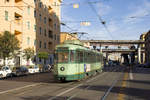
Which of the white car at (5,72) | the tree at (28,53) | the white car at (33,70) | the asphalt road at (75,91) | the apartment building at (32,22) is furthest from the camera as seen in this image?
the tree at (28,53)

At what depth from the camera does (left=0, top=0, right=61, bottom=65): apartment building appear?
3114cm

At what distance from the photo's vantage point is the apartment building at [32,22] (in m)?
31.1

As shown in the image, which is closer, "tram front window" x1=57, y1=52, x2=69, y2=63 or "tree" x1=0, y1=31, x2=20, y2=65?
"tram front window" x1=57, y1=52, x2=69, y2=63

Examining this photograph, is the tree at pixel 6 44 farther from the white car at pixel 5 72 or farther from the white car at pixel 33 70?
the white car at pixel 33 70

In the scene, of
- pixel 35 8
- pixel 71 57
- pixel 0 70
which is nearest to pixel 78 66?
pixel 71 57

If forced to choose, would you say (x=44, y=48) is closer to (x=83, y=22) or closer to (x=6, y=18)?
(x=6, y=18)

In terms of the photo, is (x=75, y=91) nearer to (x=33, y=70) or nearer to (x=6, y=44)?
(x=6, y=44)

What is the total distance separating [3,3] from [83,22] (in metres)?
12.2

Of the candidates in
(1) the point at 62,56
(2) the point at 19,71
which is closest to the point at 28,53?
(2) the point at 19,71

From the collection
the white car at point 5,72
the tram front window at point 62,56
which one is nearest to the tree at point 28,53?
the white car at point 5,72

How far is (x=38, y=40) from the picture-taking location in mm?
43156

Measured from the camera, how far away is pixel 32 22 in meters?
40.1

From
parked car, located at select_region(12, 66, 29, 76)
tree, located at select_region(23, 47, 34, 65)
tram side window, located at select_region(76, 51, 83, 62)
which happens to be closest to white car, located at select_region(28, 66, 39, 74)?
parked car, located at select_region(12, 66, 29, 76)

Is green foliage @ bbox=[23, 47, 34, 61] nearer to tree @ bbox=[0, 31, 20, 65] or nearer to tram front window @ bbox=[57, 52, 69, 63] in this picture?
tree @ bbox=[0, 31, 20, 65]
